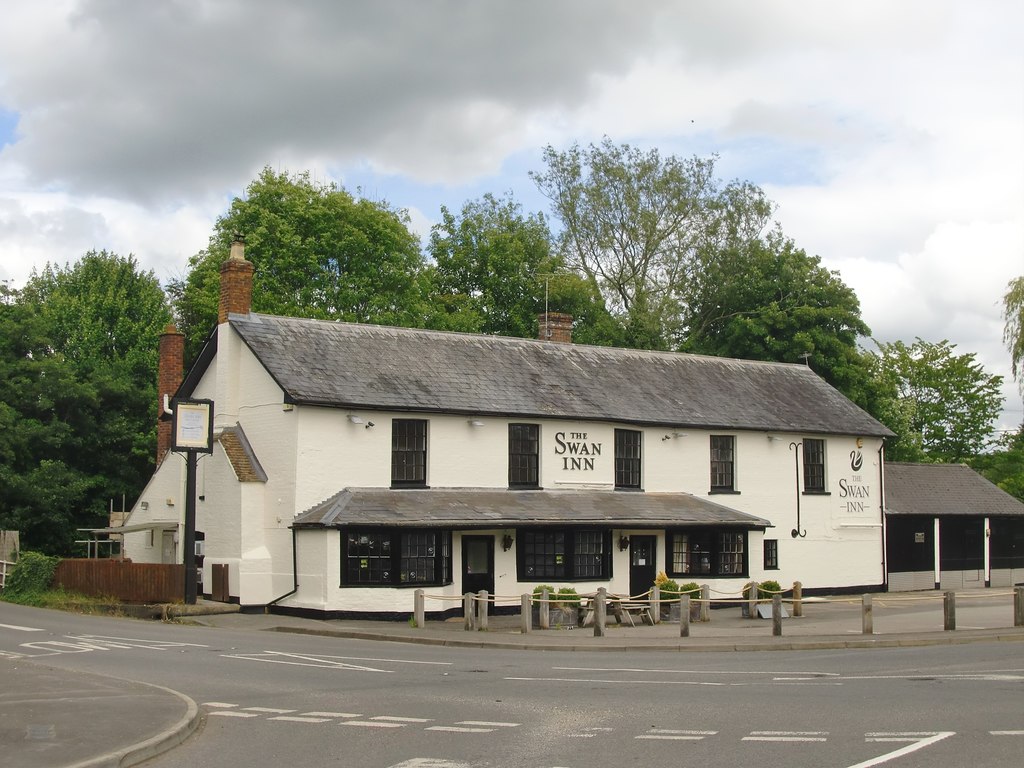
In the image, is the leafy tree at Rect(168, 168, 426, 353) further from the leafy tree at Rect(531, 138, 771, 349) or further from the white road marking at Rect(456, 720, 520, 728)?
the white road marking at Rect(456, 720, 520, 728)

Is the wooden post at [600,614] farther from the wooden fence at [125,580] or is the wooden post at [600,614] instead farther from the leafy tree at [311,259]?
the leafy tree at [311,259]

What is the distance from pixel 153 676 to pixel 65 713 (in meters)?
3.92

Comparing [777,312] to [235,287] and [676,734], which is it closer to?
[235,287]

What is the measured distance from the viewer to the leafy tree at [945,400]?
60.8 meters

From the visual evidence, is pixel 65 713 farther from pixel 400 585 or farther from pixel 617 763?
pixel 400 585

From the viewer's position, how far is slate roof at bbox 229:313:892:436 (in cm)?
3022

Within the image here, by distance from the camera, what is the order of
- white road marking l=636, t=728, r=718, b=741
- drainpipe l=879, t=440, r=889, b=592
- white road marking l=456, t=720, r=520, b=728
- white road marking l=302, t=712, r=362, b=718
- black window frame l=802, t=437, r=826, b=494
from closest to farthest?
white road marking l=636, t=728, r=718, b=741 < white road marking l=456, t=720, r=520, b=728 < white road marking l=302, t=712, r=362, b=718 < black window frame l=802, t=437, r=826, b=494 < drainpipe l=879, t=440, r=889, b=592

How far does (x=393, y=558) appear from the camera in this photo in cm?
2833

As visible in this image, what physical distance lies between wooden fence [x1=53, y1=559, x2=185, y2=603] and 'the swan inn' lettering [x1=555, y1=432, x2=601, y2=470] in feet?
35.7

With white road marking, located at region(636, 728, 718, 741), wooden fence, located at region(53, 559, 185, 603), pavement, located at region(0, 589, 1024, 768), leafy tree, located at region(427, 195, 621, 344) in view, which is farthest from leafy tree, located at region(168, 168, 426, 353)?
white road marking, located at region(636, 728, 718, 741)

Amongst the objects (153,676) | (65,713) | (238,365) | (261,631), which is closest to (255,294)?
(238,365)

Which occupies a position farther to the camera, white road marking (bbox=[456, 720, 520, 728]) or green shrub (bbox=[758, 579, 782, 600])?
green shrub (bbox=[758, 579, 782, 600])

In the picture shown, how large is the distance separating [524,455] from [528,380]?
2.60 m

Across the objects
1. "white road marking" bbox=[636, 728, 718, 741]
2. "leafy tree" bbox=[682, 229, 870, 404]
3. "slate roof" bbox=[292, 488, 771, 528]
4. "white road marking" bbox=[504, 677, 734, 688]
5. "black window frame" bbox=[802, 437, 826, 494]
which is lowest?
"white road marking" bbox=[504, 677, 734, 688]
